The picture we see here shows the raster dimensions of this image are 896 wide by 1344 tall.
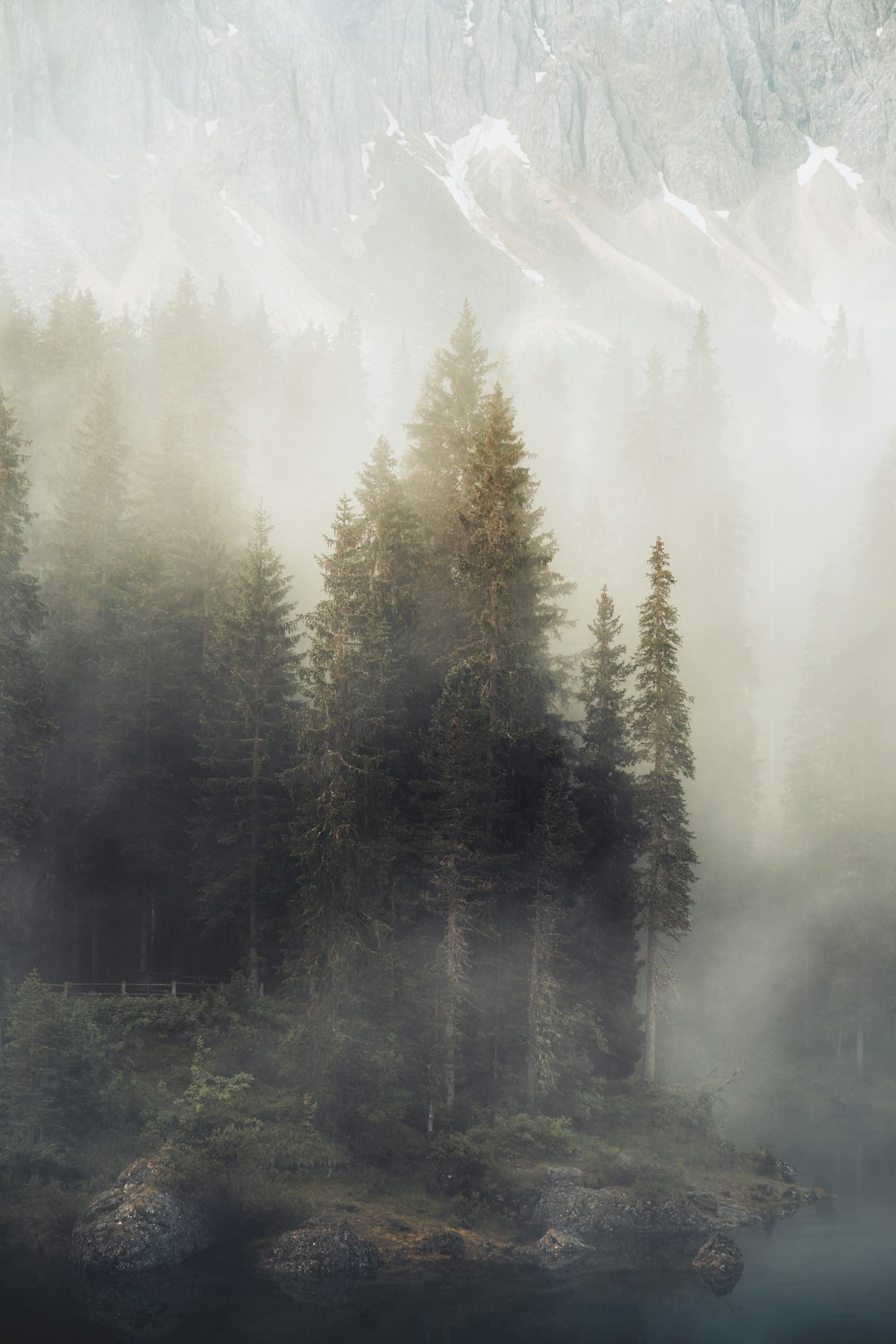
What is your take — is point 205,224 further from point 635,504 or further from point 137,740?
point 137,740

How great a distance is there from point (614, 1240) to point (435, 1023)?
23.7 ft

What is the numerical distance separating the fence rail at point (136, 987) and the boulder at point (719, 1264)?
15.8 m

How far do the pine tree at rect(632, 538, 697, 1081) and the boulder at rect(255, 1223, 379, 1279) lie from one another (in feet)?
37.8

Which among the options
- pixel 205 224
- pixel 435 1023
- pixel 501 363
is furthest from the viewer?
pixel 205 224

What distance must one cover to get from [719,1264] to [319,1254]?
996 cm

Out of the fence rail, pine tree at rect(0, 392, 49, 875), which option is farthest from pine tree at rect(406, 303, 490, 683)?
the fence rail

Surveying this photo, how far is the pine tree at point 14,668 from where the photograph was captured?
34188 millimetres

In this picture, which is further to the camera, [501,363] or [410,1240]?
[501,363]

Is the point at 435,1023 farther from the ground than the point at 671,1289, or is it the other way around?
the point at 435,1023

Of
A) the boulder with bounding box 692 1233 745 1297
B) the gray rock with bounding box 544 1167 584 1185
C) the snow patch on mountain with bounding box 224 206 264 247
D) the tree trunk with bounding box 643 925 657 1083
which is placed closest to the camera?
the boulder with bounding box 692 1233 745 1297

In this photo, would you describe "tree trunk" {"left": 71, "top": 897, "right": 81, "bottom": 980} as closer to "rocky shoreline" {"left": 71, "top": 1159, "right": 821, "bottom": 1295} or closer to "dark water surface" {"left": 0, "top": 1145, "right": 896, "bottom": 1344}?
"rocky shoreline" {"left": 71, "top": 1159, "right": 821, "bottom": 1295}

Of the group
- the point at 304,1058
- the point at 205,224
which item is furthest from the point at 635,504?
the point at 205,224

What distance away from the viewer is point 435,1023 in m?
35.1

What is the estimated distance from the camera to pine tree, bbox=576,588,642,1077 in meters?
39.4
